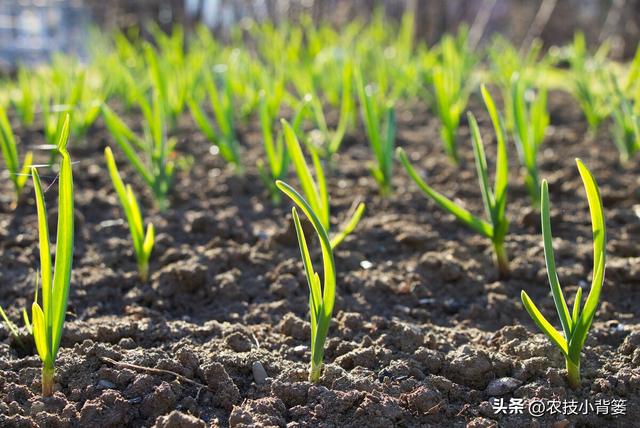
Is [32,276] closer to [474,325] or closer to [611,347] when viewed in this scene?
[474,325]

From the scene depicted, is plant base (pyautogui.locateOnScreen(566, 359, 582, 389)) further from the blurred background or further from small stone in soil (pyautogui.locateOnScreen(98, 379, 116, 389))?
the blurred background

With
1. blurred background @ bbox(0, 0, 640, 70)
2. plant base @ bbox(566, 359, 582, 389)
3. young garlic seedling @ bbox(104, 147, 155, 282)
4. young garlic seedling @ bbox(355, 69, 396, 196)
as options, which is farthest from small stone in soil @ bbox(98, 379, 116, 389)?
blurred background @ bbox(0, 0, 640, 70)

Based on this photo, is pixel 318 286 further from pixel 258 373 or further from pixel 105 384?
pixel 105 384

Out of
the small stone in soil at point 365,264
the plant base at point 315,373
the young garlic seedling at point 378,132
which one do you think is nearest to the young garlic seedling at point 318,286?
the plant base at point 315,373

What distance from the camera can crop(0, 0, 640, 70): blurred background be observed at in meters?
5.34

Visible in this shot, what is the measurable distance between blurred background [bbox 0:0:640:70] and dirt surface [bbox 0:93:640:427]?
220 cm

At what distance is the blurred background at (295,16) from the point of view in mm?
5340

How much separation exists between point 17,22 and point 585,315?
1239 centimetres

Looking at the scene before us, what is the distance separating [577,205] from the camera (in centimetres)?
202

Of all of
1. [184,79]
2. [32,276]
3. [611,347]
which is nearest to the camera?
[611,347]

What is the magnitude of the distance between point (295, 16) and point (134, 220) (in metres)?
8.14

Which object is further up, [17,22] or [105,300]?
[105,300]

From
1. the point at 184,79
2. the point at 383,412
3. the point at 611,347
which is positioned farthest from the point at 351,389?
the point at 184,79

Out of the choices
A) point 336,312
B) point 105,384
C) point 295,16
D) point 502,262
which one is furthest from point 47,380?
point 295,16
